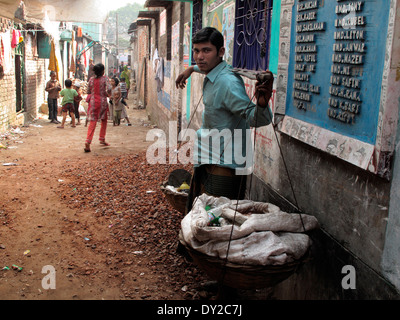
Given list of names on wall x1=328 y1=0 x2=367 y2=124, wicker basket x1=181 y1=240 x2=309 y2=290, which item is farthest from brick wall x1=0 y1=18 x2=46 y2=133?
list of names on wall x1=328 y1=0 x2=367 y2=124

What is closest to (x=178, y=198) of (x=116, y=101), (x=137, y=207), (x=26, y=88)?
(x=137, y=207)

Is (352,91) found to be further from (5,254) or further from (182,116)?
(182,116)

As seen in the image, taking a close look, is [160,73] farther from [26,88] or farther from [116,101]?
[26,88]

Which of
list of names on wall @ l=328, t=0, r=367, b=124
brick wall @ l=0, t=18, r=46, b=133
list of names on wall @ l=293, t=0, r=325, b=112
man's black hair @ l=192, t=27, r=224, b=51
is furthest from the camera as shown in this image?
brick wall @ l=0, t=18, r=46, b=133

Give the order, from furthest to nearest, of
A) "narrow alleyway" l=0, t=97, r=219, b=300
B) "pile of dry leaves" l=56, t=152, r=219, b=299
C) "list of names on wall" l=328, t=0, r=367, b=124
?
"pile of dry leaves" l=56, t=152, r=219, b=299 < "narrow alleyway" l=0, t=97, r=219, b=300 < "list of names on wall" l=328, t=0, r=367, b=124

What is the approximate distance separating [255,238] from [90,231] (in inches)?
118

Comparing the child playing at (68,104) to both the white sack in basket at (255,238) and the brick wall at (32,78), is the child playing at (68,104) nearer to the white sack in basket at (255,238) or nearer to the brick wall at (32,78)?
the brick wall at (32,78)

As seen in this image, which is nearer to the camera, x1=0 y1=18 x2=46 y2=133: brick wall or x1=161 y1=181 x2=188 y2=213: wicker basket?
x1=161 y1=181 x2=188 y2=213: wicker basket

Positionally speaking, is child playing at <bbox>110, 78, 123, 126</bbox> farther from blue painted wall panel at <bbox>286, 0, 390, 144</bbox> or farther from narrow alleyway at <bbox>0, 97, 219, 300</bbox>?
blue painted wall panel at <bbox>286, 0, 390, 144</bbox>

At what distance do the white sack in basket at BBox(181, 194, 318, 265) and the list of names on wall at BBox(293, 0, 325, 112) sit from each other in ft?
3.01

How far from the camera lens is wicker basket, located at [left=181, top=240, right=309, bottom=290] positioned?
2.25 metres

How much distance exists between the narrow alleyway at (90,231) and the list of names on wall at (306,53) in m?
1.83

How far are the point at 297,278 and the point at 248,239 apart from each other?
0.94 meters

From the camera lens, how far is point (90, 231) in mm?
4855
